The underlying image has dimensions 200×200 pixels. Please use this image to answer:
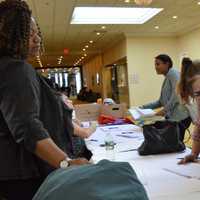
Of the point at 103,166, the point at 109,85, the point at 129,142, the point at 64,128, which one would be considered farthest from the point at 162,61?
the point at 109,85

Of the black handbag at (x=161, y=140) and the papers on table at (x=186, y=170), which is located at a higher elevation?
the black handbag at (x=161, y=140)

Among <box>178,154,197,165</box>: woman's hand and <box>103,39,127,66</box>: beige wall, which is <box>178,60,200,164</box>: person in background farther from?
<box>103,39,127,66</box>: beige wall

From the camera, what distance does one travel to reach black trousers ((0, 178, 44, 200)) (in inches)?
45.6

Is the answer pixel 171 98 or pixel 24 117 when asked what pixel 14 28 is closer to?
pixel 24 117

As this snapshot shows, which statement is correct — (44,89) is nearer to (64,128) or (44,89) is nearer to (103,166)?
(64,128)

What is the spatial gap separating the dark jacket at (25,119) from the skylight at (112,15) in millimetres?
5498

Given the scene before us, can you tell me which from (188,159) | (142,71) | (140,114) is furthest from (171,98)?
(142,71)

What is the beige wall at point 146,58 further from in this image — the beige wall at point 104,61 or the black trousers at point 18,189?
the black trousers at point 18,189

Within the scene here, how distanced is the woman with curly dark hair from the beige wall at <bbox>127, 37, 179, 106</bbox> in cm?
814

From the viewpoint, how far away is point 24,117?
1.04 meters

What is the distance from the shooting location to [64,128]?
4.05 feet

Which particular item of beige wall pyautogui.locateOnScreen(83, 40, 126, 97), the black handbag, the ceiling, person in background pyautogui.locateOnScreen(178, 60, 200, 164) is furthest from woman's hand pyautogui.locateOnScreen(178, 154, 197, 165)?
beige wall pyautogui.locateOnScreen(83, 40, 126, 97)

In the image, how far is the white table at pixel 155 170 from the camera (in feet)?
4.57

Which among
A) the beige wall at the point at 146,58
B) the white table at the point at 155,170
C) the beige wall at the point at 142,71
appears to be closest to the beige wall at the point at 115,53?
the beige wall at the point at 146,58
